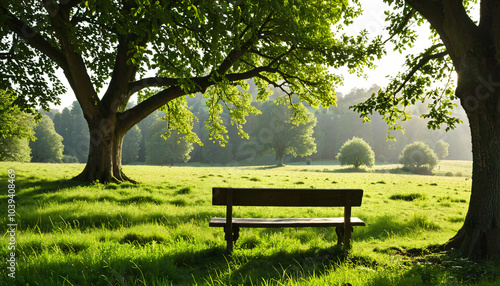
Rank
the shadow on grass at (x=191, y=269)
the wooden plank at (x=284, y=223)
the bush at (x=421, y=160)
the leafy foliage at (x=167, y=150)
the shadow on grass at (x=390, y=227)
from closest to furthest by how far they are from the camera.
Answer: the shadow on grass at (x=191, y=269), the wooden plank at (x=284, y=223), the shadow on grass at (x=390, y=227), the bush at (x=421, y=160), the leafy foliage at (x=167, y=150)

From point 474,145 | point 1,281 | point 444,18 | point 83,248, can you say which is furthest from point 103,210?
point 444,18

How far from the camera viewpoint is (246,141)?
7981cm

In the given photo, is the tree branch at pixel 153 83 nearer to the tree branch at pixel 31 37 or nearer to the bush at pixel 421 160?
the tree branch at pixel 31 37

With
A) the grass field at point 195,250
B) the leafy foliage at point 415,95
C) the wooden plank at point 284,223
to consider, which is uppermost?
the leafy foliage at point 415,95

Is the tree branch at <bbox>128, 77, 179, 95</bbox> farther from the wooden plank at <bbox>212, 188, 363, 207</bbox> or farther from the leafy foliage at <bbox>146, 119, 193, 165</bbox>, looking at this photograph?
the leafy foliage at <bbox>146, 119, 193, 165</bbox>

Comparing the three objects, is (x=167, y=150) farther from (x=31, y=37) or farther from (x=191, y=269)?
(x=191, y=269)

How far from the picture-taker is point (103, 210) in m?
7.32

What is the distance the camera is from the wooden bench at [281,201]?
4.81 m

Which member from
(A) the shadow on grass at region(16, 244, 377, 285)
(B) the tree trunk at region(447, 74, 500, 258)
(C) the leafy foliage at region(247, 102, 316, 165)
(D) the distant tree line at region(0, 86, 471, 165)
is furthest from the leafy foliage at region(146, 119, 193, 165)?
(B) the tree trunk at region(447, 74, 500, 258)

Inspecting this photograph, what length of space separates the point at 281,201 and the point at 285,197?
10cm

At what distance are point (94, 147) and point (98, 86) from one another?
4.08 meters

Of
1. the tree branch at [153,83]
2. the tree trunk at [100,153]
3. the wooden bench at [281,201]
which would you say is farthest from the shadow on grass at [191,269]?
the tree branch at [153,83]

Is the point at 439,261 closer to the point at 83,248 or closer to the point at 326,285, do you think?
the point at 326,285

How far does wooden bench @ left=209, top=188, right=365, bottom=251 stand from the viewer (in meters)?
4.81
